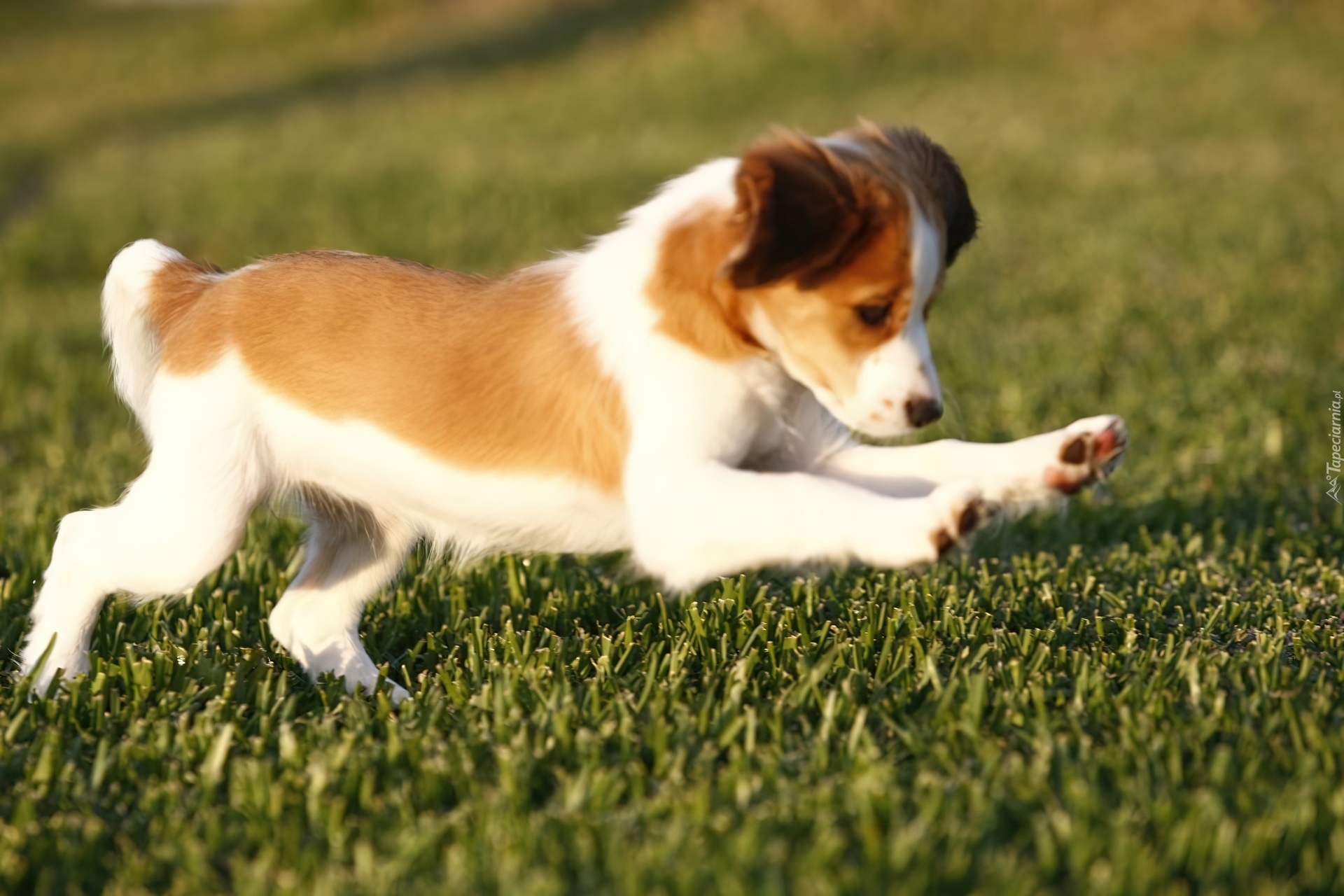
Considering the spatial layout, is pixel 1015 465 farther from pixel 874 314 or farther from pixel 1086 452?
pixel 874 314

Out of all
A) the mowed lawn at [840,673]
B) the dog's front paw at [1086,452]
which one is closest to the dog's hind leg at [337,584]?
the mowed lawn at [840,673]

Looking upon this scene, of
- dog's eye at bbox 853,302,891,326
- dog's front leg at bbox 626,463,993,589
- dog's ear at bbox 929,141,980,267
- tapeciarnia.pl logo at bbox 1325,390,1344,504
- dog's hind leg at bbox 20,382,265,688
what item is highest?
dog's ear at bbox 929,141,980,267

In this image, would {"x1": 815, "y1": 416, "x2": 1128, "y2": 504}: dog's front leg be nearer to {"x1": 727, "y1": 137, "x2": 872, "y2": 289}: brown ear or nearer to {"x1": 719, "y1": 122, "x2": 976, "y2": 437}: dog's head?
{"x1": 719, "y1": 122, "x2": 976, "y2": 437}: dog's head

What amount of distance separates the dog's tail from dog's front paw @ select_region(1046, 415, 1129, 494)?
7.77 ft

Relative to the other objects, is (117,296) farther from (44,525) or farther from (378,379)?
(44,525)

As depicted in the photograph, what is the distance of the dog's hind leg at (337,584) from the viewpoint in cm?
400

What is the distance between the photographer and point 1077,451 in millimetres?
3115

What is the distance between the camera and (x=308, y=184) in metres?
14.7

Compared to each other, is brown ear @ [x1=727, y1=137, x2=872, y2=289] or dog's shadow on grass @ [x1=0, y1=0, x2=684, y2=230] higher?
brown ear @ [x1=727, y1=137, x2=872, y2=289]

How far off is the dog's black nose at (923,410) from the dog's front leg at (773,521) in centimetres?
17

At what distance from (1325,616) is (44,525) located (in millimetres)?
4388

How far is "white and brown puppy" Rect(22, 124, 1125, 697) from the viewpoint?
3.01 m

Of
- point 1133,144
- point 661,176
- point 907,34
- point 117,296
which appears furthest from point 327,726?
point 907,34

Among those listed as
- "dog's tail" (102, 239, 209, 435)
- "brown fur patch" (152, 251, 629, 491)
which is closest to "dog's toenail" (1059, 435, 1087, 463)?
"brown fur patch" (152, 251, 629, 491)
